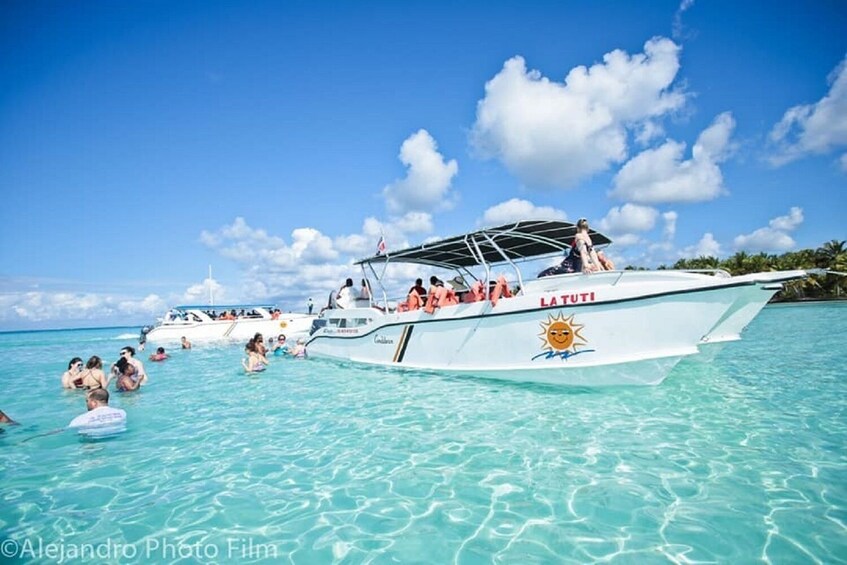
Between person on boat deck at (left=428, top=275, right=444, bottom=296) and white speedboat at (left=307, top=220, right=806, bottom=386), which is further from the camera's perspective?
person on boat deck at (left=428, top=275, right=444, bottom=296)

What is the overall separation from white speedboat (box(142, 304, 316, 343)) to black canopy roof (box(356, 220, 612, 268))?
22539 millimetres

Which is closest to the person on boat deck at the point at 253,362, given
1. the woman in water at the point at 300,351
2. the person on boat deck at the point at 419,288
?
the woman in water at the point at 300,351

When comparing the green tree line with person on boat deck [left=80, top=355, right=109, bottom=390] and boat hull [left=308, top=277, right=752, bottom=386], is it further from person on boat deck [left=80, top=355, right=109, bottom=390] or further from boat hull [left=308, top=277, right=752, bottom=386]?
person on boat deck [left=80, top=355, right=109, bottom=390]

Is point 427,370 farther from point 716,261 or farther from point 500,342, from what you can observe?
point 716,261

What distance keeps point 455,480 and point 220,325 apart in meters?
31.2

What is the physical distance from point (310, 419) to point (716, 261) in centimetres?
6383

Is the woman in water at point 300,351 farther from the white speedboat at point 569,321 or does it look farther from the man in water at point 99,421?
the man in water at point 99,421

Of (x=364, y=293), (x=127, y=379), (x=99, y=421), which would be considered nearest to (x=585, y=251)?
(x=364, y=293)

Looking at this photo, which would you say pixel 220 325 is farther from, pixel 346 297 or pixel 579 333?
pixel 579 333

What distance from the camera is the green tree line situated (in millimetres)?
47625

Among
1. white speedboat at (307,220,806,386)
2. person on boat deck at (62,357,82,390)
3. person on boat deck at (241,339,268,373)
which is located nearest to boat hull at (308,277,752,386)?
white speedboat at (307,220,806,386)

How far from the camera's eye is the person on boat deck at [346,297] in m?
13.7

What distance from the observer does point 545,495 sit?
4.04 metres

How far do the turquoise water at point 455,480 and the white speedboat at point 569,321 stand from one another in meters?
0.63
